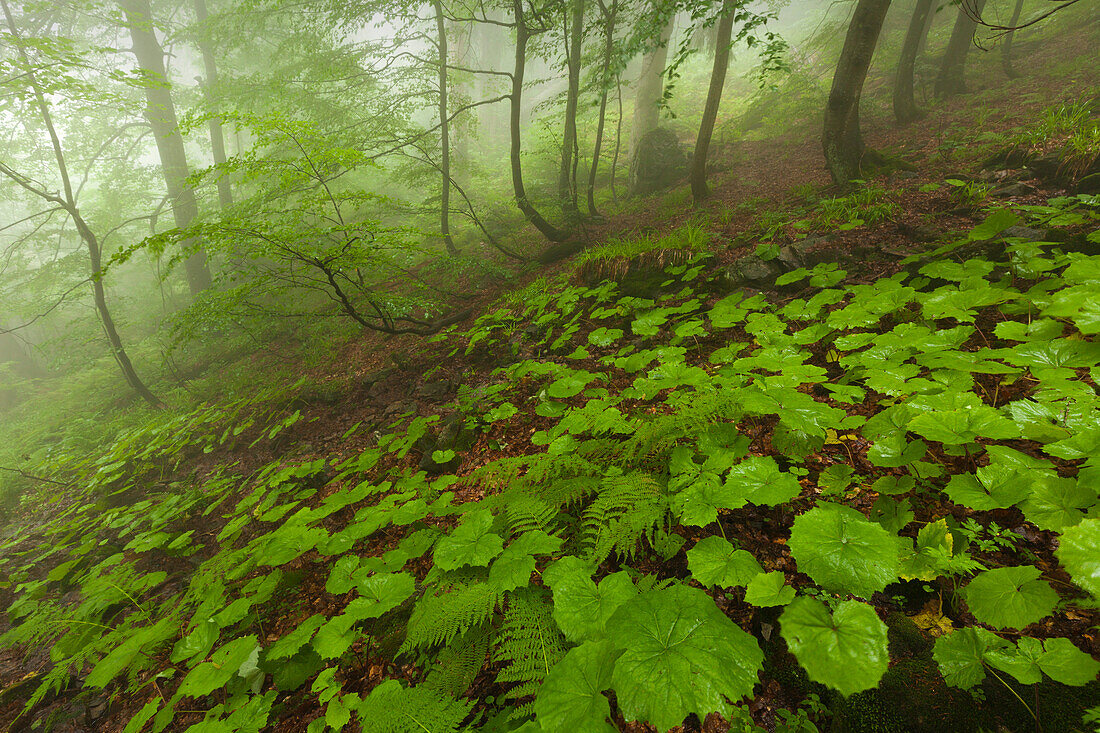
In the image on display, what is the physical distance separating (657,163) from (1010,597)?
11.0 meters

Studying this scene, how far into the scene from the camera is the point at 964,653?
1.09 m

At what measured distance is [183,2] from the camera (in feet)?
45.2

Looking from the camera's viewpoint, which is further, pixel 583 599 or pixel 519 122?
pixel 519 122

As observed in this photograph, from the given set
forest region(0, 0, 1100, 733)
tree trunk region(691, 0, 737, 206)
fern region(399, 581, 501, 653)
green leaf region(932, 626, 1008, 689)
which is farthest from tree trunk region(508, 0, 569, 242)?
green leaf region(932, 626, 1008, 689)

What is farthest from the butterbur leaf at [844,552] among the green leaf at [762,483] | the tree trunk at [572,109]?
the tree trunk at [572,109]

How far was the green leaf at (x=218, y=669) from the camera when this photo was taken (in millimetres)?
1723

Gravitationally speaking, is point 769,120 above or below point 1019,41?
below

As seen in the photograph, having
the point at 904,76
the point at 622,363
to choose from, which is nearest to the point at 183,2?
the point at 622,363

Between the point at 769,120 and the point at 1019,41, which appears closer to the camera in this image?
the point at 1019,41

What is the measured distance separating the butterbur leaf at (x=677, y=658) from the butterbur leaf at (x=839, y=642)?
0.47 feet

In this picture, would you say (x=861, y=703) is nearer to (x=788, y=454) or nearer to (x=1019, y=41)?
(x=788, y=454)

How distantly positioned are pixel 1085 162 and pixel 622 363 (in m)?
→ 5.57

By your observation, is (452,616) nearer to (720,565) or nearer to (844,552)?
(720,565)

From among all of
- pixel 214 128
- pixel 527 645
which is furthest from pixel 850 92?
pixel 214 128
